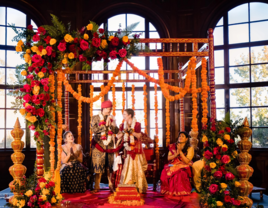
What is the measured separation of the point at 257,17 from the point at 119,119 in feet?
14.5

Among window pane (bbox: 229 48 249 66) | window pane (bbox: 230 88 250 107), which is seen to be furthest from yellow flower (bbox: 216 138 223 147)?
window pane (bbox: 229 48 249 66)

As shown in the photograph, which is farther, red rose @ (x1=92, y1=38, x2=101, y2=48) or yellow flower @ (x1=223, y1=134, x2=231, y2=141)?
red rose @ (x1=92, y1=38, x2=101, y2=48)

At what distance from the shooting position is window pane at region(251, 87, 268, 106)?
7211mm

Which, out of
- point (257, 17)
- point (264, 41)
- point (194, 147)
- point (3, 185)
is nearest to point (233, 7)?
point (257, 17)

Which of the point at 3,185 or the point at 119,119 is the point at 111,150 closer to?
the point at 119,119

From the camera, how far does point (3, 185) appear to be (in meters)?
7.40

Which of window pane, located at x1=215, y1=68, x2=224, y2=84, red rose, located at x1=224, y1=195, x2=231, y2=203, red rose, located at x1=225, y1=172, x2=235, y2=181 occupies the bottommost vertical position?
red rose, located at x1=224, y1=195, x2=231, y2=203

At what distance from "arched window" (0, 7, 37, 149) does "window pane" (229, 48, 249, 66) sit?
542 cm

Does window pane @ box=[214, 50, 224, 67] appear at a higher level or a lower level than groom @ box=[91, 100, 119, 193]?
higher

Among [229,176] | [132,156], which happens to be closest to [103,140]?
[132,156]

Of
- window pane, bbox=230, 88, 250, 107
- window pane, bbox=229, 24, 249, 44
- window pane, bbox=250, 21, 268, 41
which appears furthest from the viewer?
window pane, bbox=229, 24, 249, 44

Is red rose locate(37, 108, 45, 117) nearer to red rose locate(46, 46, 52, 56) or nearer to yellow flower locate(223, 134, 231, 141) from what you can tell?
red rose locate(46, 46, 52, 56)

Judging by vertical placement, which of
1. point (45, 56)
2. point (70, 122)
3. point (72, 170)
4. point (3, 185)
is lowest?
point (3, 185)

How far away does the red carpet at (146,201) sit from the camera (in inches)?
195
